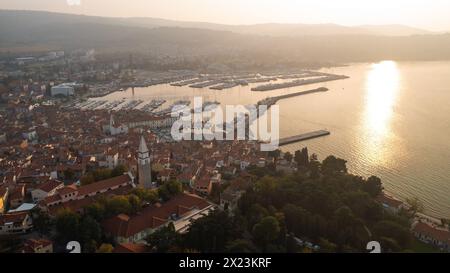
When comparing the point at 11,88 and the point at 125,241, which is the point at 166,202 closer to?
the point at 125,241

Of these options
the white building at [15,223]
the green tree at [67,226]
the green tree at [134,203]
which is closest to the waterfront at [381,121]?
the green tree at [134,203]

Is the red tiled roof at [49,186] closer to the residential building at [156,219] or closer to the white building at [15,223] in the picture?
the white building at [15,223]

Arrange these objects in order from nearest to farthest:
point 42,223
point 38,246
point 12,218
Answer: point 38,246
point 42,223
point 12,218

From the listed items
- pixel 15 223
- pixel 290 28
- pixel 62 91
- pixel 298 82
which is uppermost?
pixel 290 28

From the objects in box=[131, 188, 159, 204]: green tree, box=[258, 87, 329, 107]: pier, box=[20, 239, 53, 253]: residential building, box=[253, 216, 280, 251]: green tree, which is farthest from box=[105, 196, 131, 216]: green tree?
box=[258, 87, 329, 107]: pier

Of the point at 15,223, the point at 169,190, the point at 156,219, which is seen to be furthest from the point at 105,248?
the point at 169,190

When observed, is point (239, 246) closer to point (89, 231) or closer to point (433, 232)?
point (89, 231)
